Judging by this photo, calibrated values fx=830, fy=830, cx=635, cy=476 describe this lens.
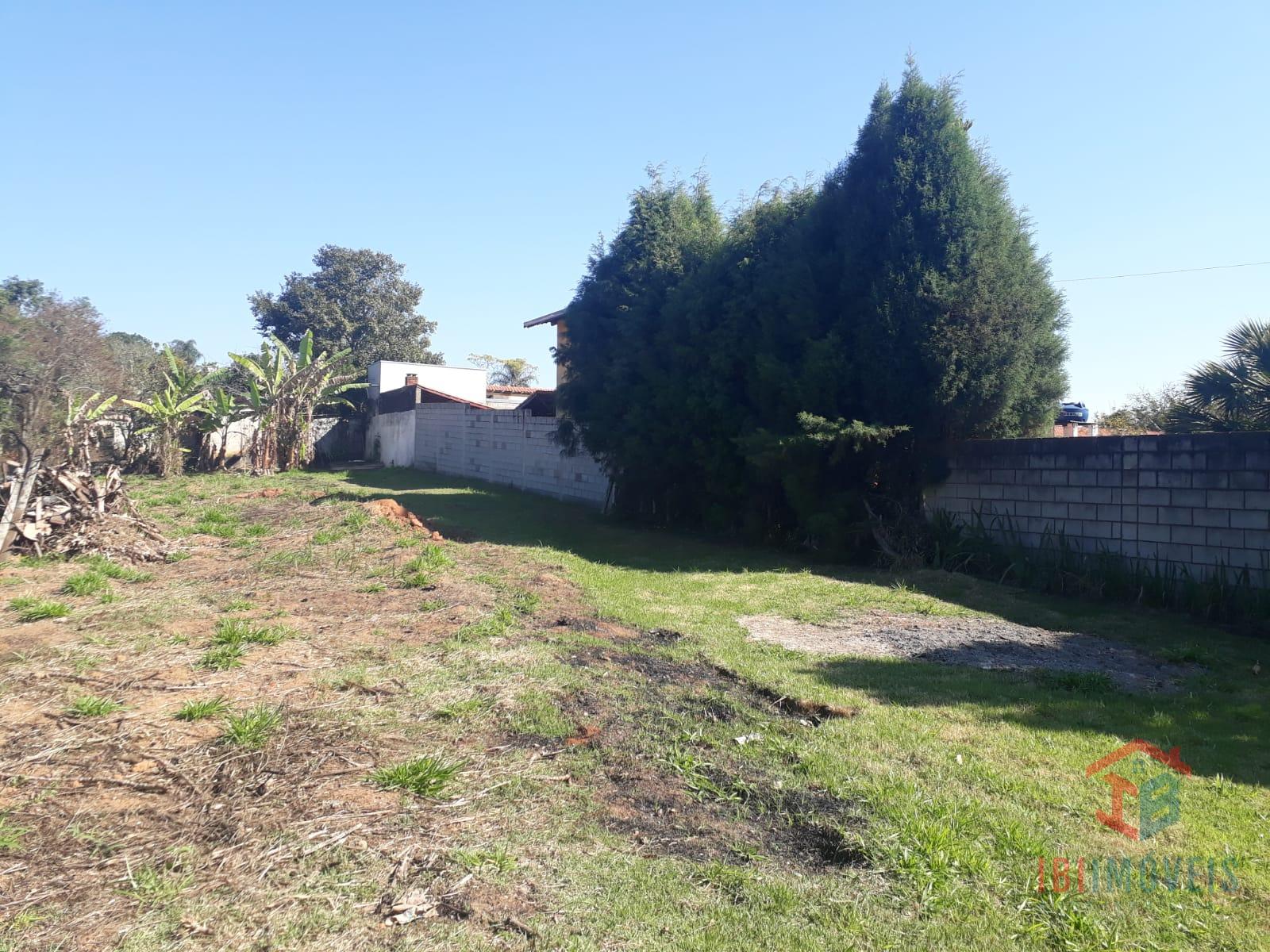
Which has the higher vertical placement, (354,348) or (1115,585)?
(354,348)

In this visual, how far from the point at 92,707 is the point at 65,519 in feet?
21.7

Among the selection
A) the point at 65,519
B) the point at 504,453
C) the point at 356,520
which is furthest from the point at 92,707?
the point at 504,453

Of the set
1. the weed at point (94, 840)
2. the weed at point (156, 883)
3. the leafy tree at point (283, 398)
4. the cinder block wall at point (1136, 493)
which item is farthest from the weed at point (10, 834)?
the leafy tree at point (283, 398)

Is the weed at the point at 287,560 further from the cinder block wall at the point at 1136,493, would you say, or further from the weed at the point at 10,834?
the cinder block wall at the point at 1136,493

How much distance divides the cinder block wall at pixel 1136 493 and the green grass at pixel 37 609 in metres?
10.1

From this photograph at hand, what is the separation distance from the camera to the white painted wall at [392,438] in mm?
27547

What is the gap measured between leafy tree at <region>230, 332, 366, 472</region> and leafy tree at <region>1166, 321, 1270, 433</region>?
22382mm

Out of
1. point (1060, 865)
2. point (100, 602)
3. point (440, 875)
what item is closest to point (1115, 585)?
point (1060, 865)

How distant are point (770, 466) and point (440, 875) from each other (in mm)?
8864

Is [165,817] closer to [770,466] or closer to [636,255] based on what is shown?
[770,466]

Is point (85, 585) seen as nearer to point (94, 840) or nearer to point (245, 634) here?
point (245, 634)

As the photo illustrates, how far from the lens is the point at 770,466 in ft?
37.8

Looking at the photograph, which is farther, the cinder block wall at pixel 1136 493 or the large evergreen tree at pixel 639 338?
the large evergreen tree at pixel 639 338

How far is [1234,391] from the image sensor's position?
9.44 metres
